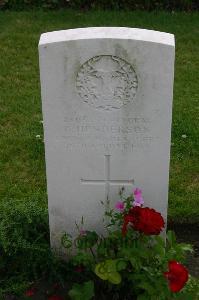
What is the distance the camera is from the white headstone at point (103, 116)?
345cm

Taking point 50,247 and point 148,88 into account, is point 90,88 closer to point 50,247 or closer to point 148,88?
point 148,88

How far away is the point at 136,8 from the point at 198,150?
410 centimetres

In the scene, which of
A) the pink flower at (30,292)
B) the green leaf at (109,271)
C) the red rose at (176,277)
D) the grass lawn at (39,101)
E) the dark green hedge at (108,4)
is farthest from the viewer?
the dark green hedge at (108,4)

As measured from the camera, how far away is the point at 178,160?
215 inches

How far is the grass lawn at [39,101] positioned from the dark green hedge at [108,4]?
0.23 meters

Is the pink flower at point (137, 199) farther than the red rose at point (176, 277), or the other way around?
the pink flower at point (137, 199)

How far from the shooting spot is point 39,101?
21.5 ft

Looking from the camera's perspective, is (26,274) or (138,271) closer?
(138,271)

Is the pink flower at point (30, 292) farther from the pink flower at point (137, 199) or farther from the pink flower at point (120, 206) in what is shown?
the pink flower at point (137, 199)

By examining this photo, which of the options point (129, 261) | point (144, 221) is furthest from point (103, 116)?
point (129, 261)

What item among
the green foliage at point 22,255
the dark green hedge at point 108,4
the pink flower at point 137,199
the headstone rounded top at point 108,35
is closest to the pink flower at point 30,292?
the green foliage at point 22,255

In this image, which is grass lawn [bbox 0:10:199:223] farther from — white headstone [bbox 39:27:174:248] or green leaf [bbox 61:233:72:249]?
white headstone [bbox 39:27:174:248]

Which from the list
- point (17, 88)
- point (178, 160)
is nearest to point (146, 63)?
point (178, 160)

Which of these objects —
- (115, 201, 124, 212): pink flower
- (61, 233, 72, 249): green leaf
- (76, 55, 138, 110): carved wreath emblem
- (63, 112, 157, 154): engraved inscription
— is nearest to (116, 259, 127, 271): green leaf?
(115, 201, 124, 212): pink flower
